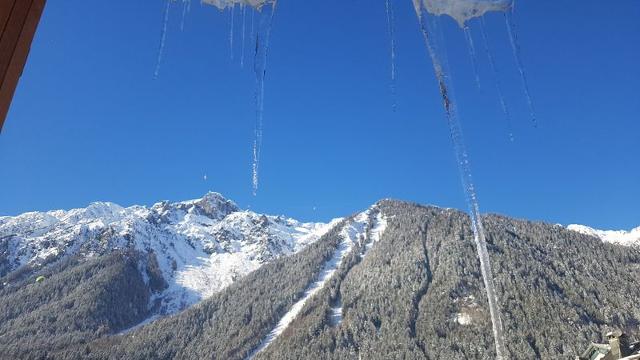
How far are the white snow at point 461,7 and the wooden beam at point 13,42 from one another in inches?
259

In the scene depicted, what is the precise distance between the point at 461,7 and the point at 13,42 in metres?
7.66

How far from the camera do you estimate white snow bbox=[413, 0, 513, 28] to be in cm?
793

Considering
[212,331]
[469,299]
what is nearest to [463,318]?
[469,299]

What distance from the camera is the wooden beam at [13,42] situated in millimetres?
1748

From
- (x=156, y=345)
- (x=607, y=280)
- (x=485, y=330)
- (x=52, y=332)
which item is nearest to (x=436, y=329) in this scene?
(x=485, y=330)

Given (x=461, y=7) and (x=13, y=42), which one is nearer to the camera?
(x=13, y=42)

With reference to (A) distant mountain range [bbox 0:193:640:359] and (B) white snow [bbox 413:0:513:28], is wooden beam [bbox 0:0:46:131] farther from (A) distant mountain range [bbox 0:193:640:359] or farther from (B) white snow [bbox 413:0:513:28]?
(A) distant mountain range [bbox 0:193:640:359]

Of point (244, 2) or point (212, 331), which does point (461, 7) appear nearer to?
point (244, 2)

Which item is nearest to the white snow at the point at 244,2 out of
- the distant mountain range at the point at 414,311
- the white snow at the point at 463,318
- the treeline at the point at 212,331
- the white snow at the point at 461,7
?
the white snow at the point at 461,7

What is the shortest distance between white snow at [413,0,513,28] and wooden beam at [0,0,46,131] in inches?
259

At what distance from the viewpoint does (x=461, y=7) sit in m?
8.39

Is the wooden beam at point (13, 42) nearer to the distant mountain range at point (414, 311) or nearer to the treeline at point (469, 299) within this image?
the distant mountain range at point (414, 311)

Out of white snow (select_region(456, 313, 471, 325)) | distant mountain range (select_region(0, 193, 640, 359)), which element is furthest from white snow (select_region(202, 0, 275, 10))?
white snow (select_region(456, 313, 471, 325))

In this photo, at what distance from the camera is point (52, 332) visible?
185625mm
